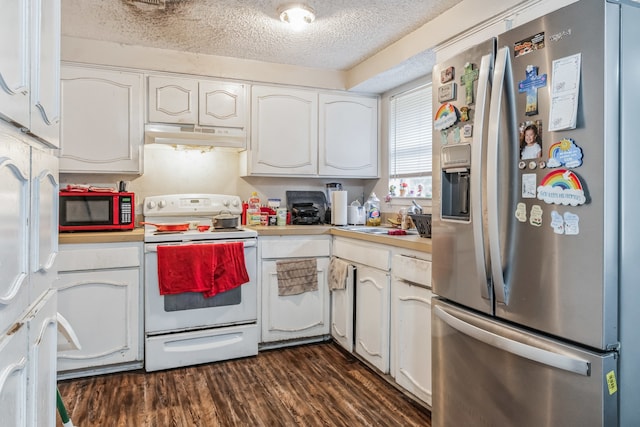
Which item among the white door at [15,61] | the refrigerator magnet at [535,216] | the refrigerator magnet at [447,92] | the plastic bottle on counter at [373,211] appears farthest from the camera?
the plastic bottle on counter at [373,211]

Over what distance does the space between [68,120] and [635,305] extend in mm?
3171

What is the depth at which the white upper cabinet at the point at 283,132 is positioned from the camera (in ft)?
11.0

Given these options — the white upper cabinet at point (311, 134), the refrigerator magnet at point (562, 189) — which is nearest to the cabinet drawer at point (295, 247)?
the white upper cabinet at point (311, 134)

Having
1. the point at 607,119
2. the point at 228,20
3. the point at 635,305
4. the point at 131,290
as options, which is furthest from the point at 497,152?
the point at 131,290

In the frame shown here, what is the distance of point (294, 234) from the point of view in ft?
10.2

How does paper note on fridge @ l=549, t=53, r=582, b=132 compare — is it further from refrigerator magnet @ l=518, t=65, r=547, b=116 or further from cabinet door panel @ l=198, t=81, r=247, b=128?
cabinet door panel @ l=198, t=81, r=247, b=128

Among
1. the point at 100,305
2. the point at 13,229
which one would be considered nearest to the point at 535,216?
the point at 13,229

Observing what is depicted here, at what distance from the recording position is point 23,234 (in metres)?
0.95

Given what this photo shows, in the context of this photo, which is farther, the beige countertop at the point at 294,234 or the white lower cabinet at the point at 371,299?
the white lower cabinet at the point at 371,299

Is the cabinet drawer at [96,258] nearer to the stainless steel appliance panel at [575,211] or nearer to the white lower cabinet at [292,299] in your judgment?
the white lower cabinet at [292,299]

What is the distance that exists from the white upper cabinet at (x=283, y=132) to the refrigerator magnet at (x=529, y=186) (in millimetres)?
2262

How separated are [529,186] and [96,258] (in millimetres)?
2435

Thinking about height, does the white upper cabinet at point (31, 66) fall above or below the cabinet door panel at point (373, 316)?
above

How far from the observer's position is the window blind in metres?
3.20
